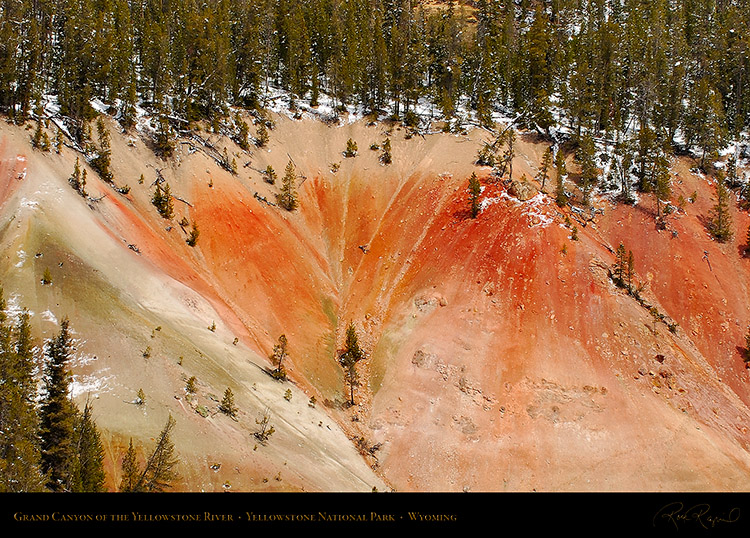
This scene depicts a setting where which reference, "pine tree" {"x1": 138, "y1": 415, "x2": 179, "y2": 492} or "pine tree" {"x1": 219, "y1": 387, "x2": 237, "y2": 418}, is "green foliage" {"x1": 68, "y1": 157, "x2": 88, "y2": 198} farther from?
"pine tree" {"x1": 138, "y1": 415, "x2": 179, "y2": 492}

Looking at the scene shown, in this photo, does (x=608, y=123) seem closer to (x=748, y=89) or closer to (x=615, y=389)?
(x=748, y=89)

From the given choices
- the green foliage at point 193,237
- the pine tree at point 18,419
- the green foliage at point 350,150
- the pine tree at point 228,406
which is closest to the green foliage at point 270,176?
the green foliage at point 350,150

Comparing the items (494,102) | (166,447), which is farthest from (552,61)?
(166,447)

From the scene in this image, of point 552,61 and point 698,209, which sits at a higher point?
point 552,61
